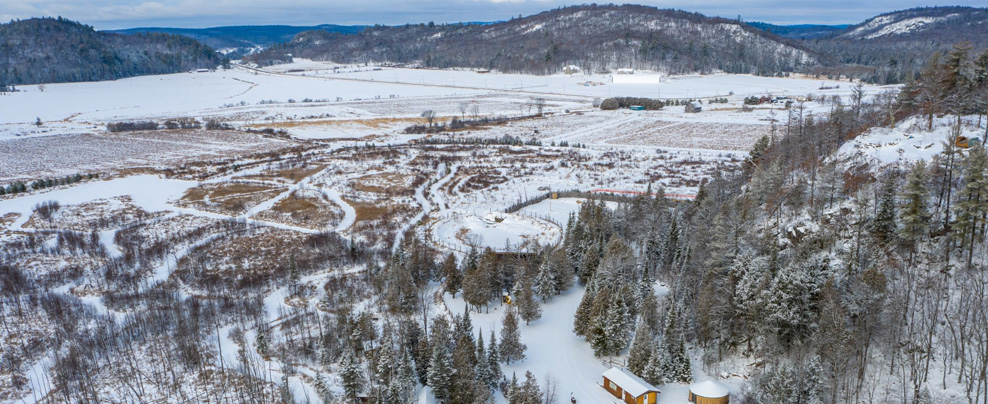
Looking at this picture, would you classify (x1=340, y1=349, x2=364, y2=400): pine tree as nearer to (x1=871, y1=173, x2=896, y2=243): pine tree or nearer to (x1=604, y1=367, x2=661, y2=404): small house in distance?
(x1=604, y1=367, x2=661, y2=404): small house in distance

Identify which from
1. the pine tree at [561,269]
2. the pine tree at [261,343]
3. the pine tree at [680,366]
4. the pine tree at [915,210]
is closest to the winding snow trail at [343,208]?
the pine tree at [261,343]

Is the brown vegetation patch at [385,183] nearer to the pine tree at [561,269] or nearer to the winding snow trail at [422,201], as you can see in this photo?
the winding snow trail at [422,201]

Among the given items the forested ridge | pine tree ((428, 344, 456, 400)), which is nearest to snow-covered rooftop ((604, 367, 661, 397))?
the forested ridge

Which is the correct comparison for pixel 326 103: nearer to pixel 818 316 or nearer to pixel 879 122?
pixel 879 122

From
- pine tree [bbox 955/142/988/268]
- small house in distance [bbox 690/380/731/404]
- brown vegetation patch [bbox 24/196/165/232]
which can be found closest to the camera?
pine tree [bbox 955/142/988/268]

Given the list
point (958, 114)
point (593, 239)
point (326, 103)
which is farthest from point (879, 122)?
point (326, 103)

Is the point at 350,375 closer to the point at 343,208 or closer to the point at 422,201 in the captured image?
the point at 343,208

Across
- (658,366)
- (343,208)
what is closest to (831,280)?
(658,366)

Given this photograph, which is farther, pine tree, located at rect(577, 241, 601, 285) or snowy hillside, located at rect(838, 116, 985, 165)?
pine tree, located at rect(577, 241, 601, 285)
